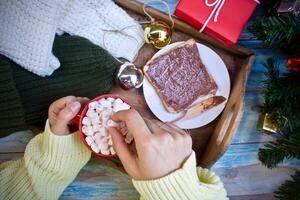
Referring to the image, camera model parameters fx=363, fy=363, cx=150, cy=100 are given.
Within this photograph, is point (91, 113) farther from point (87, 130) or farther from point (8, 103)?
point (8, 103)

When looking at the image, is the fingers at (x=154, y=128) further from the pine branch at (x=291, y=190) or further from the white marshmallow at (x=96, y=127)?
the pine branch at (x=291, y=190)

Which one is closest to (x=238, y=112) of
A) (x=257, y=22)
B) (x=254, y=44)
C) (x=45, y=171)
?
(x=257, y=22)

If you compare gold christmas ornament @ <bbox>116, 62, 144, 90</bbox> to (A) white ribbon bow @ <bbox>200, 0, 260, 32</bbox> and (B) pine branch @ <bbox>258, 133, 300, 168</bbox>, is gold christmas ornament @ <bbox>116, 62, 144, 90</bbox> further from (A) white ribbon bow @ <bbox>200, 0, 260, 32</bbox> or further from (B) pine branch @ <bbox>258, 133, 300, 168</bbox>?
(B) pine branch @ <bbox>258, 133, 300, 168</bbox>

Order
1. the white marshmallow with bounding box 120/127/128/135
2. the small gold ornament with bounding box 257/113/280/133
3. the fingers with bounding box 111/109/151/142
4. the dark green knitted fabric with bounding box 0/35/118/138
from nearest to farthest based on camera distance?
the fingers with bounding box 111/109/151/142 → the white marshmallow with bounding box 120/127/128/135 → the dark green knitted fabric with bounding box 0/35/118/138 → the small gold ornament with bounding box 257/113/280/133

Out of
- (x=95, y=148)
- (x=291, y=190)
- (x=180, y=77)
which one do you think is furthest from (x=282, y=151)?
(x=95, y=148)

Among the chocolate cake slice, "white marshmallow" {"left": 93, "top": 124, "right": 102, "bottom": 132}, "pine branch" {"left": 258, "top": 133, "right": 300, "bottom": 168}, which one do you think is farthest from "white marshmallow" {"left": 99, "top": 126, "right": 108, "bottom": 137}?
"pine branch" {"left": 258, "top": 133, "right": 300, "bottom": 168}

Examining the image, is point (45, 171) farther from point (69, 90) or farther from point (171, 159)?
point (171, 159)
